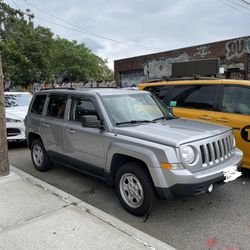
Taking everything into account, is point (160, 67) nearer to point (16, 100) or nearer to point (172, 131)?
point (16, 100)

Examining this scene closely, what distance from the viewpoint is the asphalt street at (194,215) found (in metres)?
3.47

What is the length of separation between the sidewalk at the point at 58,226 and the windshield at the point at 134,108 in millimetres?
1423

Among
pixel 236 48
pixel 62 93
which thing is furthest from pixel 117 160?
pixel 236 48

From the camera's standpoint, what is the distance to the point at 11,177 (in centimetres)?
543

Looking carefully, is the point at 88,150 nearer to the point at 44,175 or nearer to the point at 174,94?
the point at 44,175

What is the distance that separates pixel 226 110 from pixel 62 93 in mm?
3105

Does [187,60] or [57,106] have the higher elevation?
[187,60]

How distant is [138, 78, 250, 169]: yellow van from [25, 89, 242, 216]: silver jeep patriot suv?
34.6 inches

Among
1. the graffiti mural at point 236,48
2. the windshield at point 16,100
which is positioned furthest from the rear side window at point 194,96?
the graffiti mural at point 236,48

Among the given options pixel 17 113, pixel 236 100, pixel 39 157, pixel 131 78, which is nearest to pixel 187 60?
pixel 131 78

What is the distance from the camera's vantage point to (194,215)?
4.12 meters

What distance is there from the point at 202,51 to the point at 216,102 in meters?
12.3

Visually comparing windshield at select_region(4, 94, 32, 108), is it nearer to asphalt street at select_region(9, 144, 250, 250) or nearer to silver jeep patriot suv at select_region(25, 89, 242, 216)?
silver jeep patriot suv at select_region(25, 89, 242, 216)

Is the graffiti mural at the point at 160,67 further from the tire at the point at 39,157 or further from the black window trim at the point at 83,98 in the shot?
the black window trim at the point at 83,98
